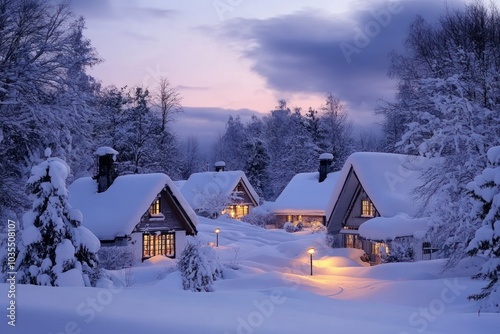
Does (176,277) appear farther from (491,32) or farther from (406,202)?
(491,32)

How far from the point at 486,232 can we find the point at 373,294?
7.29 m

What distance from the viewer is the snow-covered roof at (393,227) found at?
26375mm

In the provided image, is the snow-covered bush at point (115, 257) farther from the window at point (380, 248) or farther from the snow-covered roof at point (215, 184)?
the snow-covered roof at point (215, 184)

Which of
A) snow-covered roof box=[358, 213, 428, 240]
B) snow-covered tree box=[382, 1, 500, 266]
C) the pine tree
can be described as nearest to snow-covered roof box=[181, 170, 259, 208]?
the pine tree

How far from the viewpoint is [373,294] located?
62.4 ft

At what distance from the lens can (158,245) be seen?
1198 inches

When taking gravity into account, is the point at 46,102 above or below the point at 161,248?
above

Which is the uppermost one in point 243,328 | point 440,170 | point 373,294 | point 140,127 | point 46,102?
point 140,127

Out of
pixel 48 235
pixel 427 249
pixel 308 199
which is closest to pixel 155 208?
A: pixel 427 249

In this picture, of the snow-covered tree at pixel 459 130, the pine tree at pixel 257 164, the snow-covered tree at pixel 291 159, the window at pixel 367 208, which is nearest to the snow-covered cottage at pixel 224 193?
the pine tree at pixel 257 164

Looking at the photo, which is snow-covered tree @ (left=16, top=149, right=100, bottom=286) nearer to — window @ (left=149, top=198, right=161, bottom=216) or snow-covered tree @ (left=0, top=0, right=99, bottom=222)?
snow-covered tree @ (left=0, top=0, right=99, bottom=222)

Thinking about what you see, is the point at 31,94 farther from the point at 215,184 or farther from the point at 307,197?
the point at 215,184

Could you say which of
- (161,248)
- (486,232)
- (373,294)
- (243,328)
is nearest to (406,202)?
(373,294)

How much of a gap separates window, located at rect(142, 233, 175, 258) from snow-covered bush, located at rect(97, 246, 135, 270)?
2100mm
